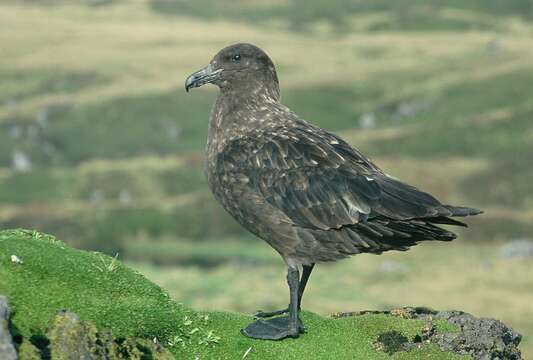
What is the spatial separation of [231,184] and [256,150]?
0.77 m

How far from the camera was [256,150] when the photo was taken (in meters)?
14.6

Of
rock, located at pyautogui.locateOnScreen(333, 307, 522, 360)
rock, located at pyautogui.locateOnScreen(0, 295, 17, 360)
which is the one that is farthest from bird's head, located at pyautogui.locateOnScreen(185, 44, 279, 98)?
rock, located at pyautogui.locateOnScreen(0, 295, 17, 360)

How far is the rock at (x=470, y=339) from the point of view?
14.9m

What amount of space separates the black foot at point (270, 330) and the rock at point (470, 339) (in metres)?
1.63

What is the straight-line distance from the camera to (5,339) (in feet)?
35.6

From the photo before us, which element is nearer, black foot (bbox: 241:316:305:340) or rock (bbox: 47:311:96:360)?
rock (bbox: 47:311:96:360)

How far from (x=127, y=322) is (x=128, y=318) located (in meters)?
0.08

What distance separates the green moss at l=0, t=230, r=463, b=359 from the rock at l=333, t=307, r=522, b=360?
186mm

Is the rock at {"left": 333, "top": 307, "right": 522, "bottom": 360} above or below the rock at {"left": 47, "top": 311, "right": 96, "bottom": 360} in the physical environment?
below

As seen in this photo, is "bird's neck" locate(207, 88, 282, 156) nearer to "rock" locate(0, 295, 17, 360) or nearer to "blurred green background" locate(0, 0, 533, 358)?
"rock" locate(0, 295, 17, 360)

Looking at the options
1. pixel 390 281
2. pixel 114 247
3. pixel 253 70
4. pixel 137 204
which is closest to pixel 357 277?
pixel 390 281

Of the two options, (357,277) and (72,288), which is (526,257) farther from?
(72,288)

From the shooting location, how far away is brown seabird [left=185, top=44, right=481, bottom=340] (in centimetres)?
1384

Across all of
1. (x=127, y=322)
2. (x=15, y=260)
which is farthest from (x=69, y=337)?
(x=15, y=260)
